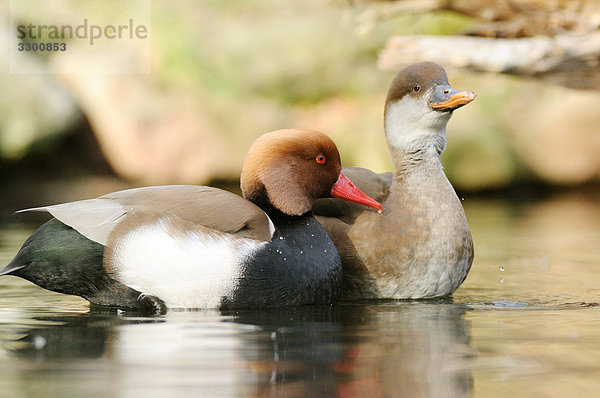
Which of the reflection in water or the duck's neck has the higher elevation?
the duck's neck

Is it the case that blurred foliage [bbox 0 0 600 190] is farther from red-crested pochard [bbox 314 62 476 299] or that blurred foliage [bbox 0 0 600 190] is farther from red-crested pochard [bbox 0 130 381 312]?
red-crested pochard [bbox 0 130 381 312]

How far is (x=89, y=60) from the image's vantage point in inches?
559

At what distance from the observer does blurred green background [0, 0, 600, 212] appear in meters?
13.5

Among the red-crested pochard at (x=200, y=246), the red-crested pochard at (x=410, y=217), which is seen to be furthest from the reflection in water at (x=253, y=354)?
the red-crested pochard at (x=410, y=217)

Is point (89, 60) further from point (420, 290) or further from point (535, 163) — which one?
point (420, 290)

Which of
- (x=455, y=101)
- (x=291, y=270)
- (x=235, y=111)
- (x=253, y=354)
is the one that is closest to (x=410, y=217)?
(x=455, y=101)

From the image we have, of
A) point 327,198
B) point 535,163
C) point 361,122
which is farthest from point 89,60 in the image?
point 327,198

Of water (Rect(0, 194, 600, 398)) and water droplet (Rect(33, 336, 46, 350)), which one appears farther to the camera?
water droplet (Rect(33, 336, 46, 350))

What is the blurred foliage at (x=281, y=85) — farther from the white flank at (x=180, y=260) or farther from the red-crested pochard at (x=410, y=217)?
the white flank at (x=180, y=260)

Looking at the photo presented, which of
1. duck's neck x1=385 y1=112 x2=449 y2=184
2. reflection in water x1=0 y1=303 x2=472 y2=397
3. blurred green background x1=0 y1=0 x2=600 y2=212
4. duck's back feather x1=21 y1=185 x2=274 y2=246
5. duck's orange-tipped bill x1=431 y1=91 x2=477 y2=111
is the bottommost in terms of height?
reflection in water x1=0 y1=303 x2=472 y2=397

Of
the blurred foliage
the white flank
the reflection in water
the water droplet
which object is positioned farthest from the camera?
the blurred foliage

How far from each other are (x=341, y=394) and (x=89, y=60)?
11740 millimetres

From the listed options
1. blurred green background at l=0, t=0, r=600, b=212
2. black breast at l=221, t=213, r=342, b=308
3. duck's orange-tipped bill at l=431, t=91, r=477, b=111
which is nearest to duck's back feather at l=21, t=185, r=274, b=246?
black breast at l=221, t=213, r=342, b=308

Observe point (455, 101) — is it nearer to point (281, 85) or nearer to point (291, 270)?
point (291, 270)
